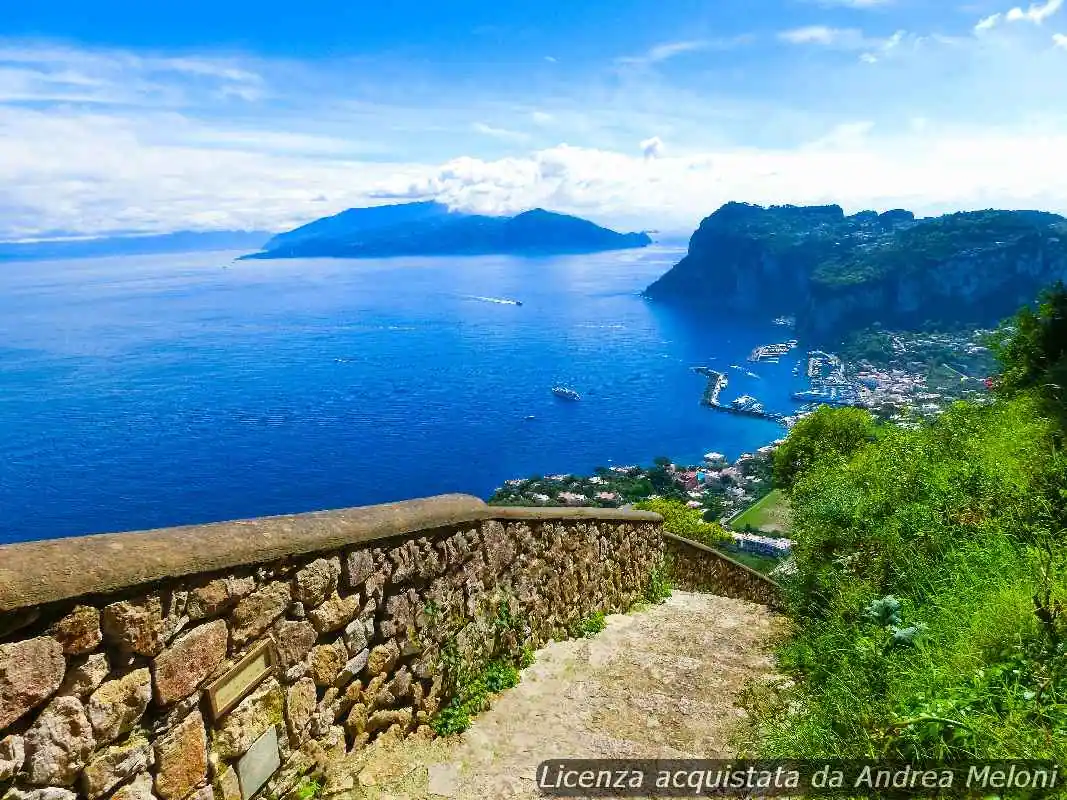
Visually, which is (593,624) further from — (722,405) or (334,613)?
(722,405)

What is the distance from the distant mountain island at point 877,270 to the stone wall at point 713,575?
110869mm

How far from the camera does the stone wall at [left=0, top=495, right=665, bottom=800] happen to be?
2.37m

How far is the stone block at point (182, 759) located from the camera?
2789 mm

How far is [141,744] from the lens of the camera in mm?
2695

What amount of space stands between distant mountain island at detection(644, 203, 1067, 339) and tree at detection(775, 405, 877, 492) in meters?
102

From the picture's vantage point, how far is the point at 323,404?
68.2 metres

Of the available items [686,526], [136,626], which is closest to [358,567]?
[136,626]

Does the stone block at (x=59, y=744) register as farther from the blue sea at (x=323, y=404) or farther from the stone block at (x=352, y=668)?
the blue sea at (x=323, y=404)

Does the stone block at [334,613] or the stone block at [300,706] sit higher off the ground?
the stone block at [334,613]

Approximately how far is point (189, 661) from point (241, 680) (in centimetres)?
35

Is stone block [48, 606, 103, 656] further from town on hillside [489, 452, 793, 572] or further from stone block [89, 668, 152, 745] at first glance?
town on hillside [489, 452, 793, 572]

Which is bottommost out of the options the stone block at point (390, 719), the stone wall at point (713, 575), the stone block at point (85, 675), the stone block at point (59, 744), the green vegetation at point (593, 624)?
the stone wall at point (713, 575)

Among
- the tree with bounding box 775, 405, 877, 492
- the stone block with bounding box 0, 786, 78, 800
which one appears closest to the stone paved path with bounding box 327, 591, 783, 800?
the stone block with bounding box 0, 786, 78, 800

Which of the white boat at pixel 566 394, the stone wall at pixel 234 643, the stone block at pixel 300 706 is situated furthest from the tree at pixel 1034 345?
the white boat at pixel 566 394
